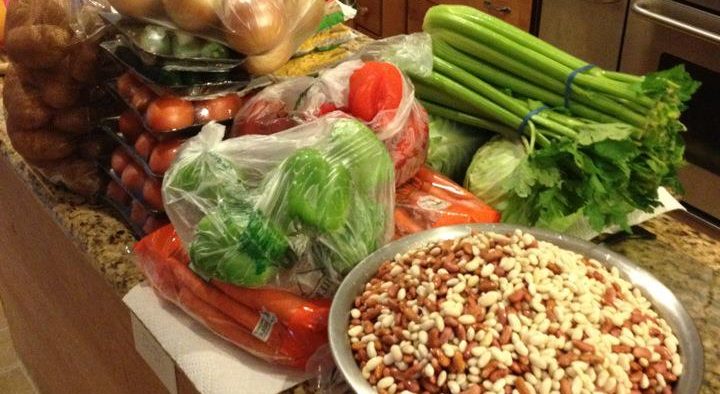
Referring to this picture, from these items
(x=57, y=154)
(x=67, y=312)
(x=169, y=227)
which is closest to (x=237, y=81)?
(x=169, y=227)

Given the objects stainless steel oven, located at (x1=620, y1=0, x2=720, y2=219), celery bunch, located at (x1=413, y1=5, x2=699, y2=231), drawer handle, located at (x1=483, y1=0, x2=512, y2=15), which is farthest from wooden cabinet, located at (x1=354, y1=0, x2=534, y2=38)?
celery bunch, located at (x1=413, y1=5, x2=699, y2=231)

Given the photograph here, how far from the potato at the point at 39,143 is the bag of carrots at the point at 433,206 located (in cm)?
53

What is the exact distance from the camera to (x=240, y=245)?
0.83 meters

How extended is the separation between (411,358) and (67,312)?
3.19 feet

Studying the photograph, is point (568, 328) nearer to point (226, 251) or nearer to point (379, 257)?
point (379, 257)

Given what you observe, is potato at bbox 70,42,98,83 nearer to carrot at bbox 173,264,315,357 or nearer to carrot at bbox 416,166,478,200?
carrot at bbox 173,264,315,357

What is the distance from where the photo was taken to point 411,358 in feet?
2.45

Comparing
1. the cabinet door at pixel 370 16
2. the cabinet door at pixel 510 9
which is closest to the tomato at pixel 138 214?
the cabinet door at pixel 510 9

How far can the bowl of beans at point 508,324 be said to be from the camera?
2.37 feet

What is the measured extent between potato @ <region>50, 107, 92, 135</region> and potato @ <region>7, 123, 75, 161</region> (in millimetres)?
13

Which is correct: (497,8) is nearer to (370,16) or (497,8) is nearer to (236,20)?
(370,16)

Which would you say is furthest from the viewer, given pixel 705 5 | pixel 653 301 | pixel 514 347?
pixel 705 5

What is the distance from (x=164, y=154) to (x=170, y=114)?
0.18ft

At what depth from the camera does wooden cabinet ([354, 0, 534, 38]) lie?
2.60m
